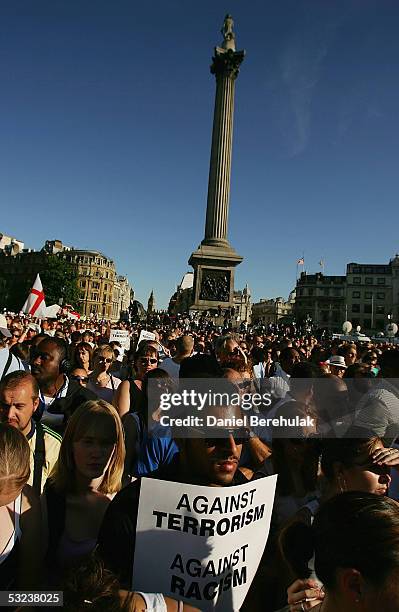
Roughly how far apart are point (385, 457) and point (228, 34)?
5039 centimetres

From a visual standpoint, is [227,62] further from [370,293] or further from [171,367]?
[370,293]

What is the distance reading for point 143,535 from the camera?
221 cm

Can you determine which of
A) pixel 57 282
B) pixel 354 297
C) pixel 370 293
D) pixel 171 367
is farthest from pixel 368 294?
pixel 171 367

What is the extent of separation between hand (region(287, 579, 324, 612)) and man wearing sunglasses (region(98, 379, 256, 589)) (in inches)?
24.6

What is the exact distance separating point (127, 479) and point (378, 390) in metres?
3.00

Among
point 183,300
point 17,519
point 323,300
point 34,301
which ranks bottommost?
point 17,519

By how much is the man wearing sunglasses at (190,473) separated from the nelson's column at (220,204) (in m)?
31.8

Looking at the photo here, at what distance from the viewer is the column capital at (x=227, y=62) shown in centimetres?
4228

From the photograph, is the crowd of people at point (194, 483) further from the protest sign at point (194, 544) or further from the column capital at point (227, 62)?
the column capital at point (227, 62)

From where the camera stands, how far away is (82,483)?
293cm

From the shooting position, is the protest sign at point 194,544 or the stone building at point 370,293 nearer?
the protest sign at point 194,544

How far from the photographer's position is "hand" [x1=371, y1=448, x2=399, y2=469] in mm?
2829

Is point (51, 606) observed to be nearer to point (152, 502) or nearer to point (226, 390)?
point (152, 502)

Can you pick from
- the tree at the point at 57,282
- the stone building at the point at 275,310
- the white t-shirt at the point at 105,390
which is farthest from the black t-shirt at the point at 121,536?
the stone building at the point at 275,310
